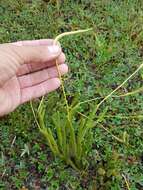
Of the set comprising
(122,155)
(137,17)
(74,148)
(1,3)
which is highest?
(1,3)

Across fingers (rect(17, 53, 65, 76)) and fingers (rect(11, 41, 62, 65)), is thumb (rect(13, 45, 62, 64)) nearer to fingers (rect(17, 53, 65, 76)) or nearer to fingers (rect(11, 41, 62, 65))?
fingers (rect(11, 41, 62, 65))

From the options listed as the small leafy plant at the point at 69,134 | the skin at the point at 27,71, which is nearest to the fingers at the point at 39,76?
the skin at the point at 27,71

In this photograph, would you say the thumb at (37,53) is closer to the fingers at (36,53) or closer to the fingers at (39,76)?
the fingers at (36,53)

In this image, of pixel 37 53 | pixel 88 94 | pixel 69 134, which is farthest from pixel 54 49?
pixel 88 94

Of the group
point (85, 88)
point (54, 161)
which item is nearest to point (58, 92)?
point (85, 88)

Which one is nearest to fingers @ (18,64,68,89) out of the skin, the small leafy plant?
the skin

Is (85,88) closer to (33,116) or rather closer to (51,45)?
(33,116)

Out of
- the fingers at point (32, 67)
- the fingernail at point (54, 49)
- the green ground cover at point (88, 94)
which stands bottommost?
the green ground cover at point (88, 94)

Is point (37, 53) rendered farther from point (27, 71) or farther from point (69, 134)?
point (69, 134)
